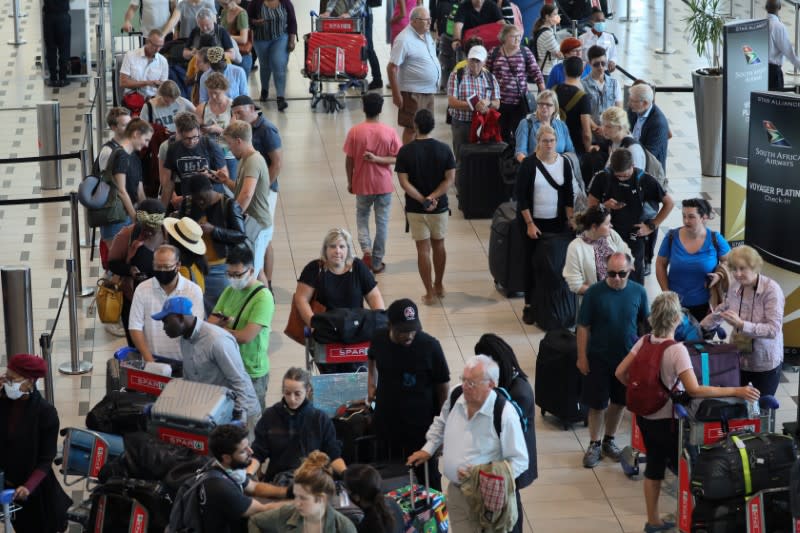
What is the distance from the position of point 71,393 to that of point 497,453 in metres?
4.27

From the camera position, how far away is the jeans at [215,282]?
32.4ft

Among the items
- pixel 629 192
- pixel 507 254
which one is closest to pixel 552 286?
pixel 507 254

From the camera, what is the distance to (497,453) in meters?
7.18

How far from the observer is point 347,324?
877cm

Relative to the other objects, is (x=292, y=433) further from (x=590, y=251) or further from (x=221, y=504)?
(x=590, y=251)

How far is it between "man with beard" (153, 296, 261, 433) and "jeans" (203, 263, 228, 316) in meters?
1.67

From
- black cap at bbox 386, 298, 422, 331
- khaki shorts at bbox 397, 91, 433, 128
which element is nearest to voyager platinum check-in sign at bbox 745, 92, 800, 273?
black cap at bbox 386, 298, 422, 331

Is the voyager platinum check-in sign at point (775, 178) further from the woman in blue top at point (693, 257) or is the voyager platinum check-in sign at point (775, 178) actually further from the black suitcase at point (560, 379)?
the black suitcase at point (560, 379)

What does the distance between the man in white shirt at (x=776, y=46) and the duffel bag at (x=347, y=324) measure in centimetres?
822

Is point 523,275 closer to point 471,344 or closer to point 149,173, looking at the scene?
point 471,344

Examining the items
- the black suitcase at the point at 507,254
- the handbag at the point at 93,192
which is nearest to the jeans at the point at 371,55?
the black suitcase at the point at 507,254

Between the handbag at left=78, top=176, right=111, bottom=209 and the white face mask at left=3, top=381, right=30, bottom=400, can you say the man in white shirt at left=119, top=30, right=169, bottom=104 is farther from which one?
the white face mask at left=3, top=381, right=30, bottom=400

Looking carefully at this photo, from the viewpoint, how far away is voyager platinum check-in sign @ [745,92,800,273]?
1034cm

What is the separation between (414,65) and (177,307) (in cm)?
724
